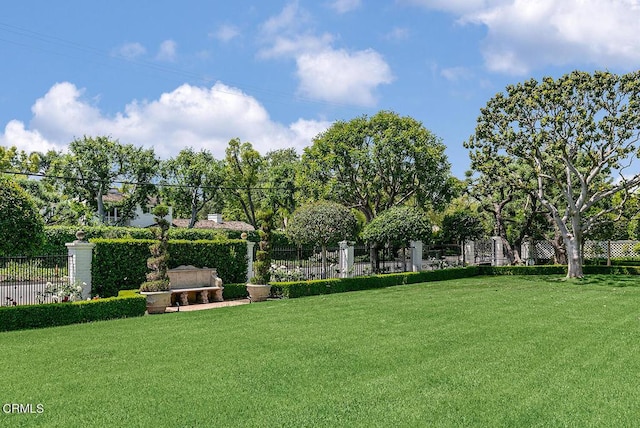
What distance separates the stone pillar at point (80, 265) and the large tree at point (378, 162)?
15.9 m

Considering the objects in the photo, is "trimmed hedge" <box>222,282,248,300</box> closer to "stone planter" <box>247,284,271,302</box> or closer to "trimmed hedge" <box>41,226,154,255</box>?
"stone planter" <box>247,284,271,302</box>

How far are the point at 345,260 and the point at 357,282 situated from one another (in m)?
1.42

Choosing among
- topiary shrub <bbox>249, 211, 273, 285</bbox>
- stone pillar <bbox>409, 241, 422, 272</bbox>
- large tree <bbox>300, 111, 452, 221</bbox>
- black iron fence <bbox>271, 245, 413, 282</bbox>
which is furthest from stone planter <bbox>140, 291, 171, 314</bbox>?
large tree <bbox>300, 111, 452, 221</bbox>

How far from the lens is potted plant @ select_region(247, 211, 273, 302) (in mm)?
16281

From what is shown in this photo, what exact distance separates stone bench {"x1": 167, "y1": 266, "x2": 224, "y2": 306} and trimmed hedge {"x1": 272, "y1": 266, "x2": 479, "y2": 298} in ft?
6.75

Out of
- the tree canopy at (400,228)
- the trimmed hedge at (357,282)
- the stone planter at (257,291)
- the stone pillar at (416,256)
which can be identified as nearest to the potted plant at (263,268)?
the stone planter at (257,291)

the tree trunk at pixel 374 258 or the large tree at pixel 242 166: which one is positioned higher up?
the large tree at pixel 242 166

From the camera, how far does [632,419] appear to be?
503cm

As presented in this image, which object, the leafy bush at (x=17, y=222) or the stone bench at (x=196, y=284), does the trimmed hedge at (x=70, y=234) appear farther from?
the leafy bush at (x=17, y=222)

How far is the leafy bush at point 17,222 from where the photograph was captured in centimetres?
1062

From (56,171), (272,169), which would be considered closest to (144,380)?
(56,171)

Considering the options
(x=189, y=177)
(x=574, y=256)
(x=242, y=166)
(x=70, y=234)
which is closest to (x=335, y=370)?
(x=574, y=256)

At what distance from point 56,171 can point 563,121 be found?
99.2ft

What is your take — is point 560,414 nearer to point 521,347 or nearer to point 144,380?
point 521,347
